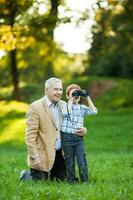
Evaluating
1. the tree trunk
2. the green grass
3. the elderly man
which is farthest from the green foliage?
the elderly man

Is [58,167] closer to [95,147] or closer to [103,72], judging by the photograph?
[95,147]

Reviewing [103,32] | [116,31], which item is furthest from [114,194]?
[103,32]

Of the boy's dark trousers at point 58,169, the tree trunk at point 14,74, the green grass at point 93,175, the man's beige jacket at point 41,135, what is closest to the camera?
the green grass at point 93,175

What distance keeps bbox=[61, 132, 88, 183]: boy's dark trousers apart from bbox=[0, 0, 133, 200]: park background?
1.02ft

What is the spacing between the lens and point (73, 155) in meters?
11.5

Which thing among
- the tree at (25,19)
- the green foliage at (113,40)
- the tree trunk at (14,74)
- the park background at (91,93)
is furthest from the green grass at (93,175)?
the tree trunk at (14,74)

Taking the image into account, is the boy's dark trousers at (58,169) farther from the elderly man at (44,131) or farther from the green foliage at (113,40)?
the green foliage at (113,40)

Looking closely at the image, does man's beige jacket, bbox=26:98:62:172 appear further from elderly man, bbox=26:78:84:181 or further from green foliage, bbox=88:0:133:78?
green foliage, bbox=88:0:133:78

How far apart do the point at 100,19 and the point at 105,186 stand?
38.5 meters

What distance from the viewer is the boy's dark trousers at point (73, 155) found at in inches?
447

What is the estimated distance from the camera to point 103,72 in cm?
6369

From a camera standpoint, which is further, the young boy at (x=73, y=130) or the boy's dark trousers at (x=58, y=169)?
the boy's dark trousers at (x=58, y=169)

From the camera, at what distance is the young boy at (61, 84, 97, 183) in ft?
37.3

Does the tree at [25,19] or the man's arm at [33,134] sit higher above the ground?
the tree at [25,19]
